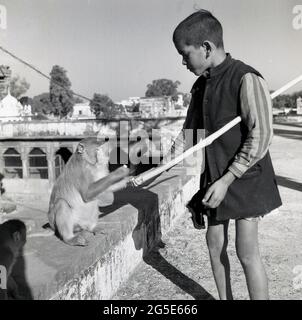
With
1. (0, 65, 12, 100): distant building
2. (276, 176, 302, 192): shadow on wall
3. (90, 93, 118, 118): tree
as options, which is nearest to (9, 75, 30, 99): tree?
(90, 93, 118, 118): tree

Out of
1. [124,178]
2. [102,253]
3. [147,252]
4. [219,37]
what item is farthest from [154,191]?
[219,37]

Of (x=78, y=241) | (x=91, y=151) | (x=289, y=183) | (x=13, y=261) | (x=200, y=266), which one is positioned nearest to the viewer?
(x=13, y=261)

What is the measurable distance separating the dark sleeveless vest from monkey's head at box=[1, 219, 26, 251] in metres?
1.34

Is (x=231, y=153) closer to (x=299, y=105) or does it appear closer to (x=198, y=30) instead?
(x=198, y=30)

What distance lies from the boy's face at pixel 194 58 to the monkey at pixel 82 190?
1066mm

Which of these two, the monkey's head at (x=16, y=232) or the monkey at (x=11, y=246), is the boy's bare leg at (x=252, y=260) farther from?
the monkey's head at (x=16, y=232)

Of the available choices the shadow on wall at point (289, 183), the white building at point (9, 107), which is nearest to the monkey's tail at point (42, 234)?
the shadow on wall at point (289, 183)

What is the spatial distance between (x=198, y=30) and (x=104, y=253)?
1712 millimetres

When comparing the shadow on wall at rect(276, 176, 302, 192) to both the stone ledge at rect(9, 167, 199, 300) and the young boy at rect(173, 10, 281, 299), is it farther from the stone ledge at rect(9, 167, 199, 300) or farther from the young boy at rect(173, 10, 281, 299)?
the young boy at rect(173, 10, 281, 299)

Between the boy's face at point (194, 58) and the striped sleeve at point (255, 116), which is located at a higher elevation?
the boy's face at point (194, 58)

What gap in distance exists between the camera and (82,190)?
11.1 feet

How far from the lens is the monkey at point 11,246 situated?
230 cm

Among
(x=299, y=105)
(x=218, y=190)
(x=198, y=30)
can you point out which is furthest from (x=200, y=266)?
(x=299, y=105)

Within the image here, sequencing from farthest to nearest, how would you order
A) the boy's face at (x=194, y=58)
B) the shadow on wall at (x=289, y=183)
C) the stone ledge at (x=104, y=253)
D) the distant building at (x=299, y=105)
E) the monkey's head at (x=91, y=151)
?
the distant building at (x=299, y=105) → the shadow on wall at (x=289, y=183) → the monkey's head at (x=91, y=151) → the stone ledge at (x=104, y=253) → the boy's face at (x=194, y=58)
